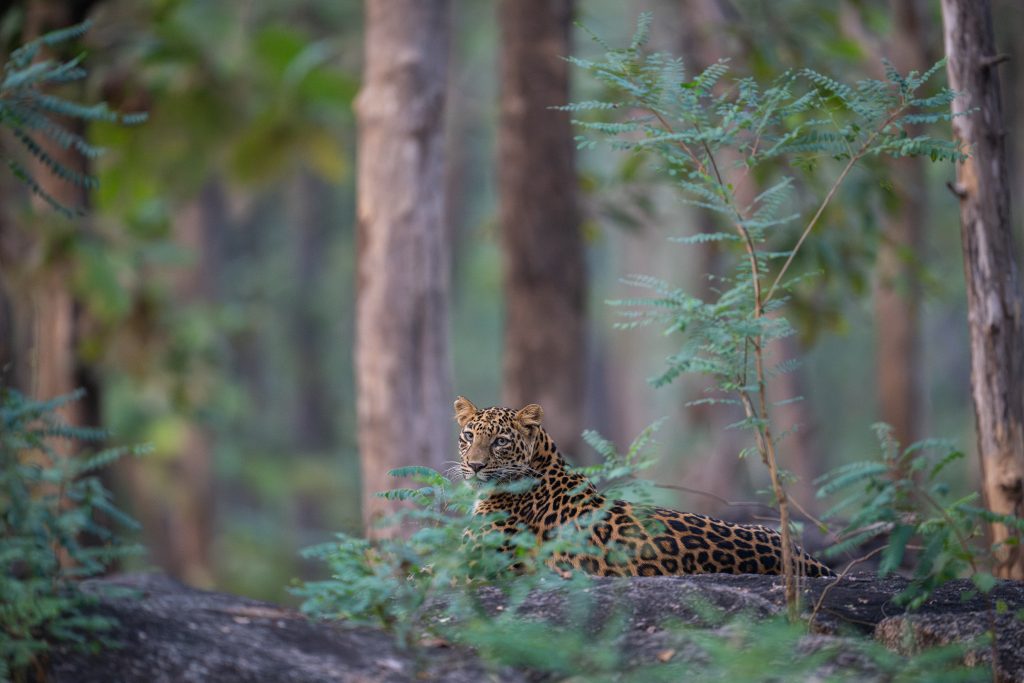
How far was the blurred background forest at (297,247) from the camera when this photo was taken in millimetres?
13203

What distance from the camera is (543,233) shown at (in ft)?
42.5

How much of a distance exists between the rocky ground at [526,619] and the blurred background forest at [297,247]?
60cm

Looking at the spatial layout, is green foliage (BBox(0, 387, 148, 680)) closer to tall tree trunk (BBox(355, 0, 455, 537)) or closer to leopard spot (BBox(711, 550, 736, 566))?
leopard spot (BBox(711, 550, 736, 566))

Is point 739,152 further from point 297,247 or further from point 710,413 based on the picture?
point 297,247

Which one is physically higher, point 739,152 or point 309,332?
point 309,332

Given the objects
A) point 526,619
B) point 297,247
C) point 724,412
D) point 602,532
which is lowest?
point 526,619

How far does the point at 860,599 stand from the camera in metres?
6.42

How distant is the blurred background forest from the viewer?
13.2 metres

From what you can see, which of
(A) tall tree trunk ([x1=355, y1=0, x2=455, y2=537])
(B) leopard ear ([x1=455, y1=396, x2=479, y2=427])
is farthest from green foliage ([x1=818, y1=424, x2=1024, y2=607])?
(A) tall tree trunk ([x1=355, y1=0, x2=455, y2=537])

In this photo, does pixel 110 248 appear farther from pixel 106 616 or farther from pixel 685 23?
pixel 685 23

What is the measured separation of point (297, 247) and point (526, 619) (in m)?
32.9

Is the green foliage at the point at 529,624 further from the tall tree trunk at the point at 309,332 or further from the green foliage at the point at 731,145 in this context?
the tall tree trunk at the point at 309,332

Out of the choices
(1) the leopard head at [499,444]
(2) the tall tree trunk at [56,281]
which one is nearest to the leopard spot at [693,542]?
(1) the leopard head at [499,444]

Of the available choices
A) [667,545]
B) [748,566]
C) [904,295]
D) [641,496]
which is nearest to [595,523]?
[641,496]
